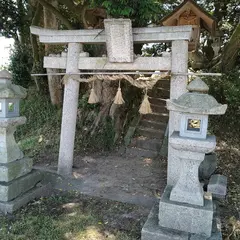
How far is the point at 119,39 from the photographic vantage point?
4883 mm

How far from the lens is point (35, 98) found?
1077 cm

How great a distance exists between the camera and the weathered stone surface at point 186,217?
350 centimetres

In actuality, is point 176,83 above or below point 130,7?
below

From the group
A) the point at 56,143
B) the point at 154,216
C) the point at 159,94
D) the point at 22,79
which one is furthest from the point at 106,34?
the point at 22,79

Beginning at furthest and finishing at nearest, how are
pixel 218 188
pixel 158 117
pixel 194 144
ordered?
1. pixel 158 117
2. pixel 218 188
3. pixel 194 144

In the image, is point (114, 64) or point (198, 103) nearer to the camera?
point (198, 103)

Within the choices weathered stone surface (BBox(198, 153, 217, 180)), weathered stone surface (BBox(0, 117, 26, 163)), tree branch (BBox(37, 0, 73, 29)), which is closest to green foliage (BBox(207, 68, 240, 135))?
weathered stone surface (BBox(198, 153, 217, 180))

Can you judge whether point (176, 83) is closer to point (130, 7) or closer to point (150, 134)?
point (130, 7)

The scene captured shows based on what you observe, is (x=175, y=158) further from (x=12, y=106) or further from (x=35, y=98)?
(x=35, y=98)

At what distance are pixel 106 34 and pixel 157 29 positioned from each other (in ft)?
3.19

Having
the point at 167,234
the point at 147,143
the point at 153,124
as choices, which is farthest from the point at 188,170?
the point at 153,124

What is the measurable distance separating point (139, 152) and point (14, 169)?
383 cm

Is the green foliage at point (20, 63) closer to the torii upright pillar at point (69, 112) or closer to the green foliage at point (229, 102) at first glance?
the torii upright pillar at point (69, 112)

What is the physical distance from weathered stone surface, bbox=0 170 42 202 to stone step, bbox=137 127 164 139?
3.78 meters
